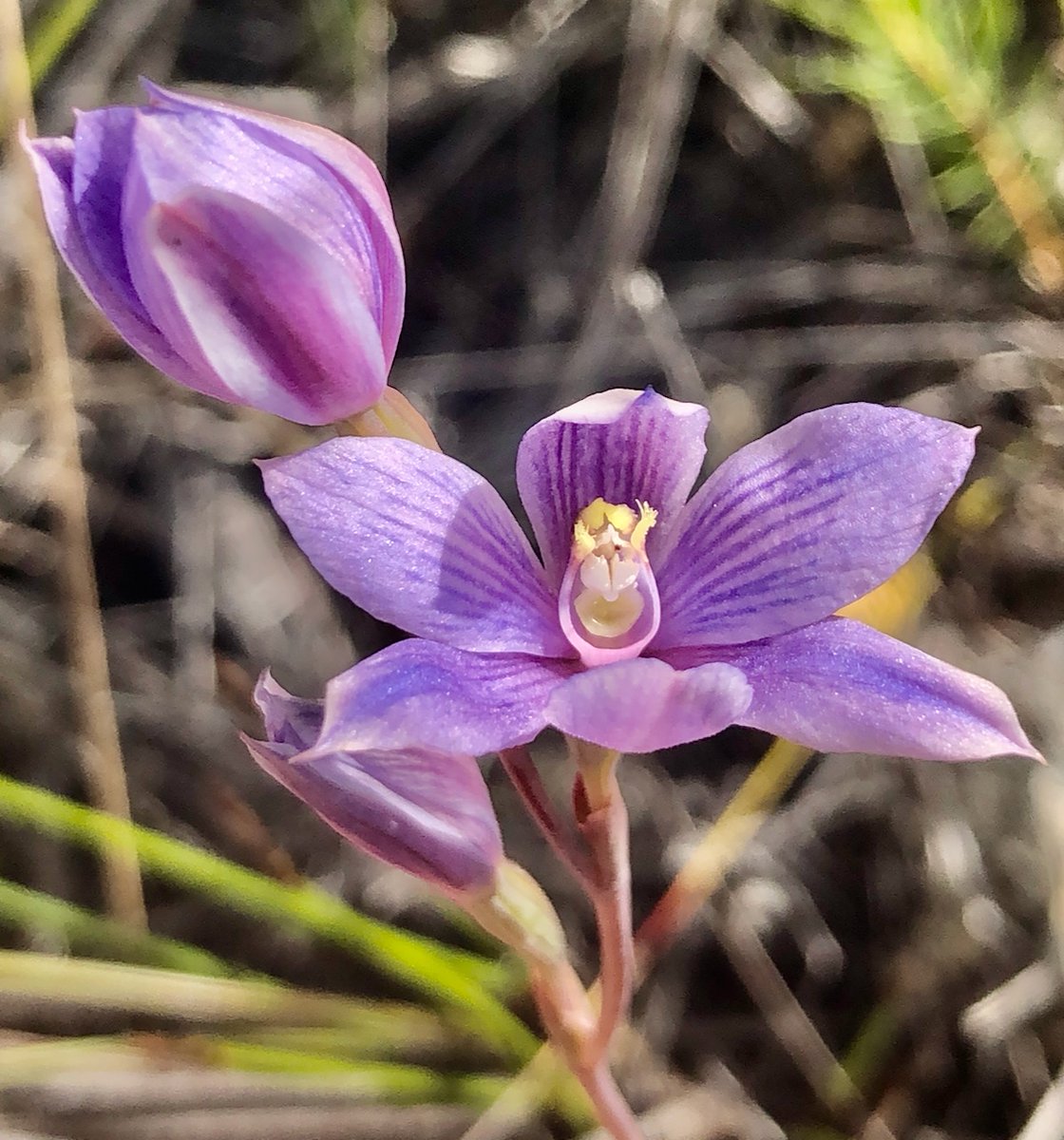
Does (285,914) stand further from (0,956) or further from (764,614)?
(764,614)

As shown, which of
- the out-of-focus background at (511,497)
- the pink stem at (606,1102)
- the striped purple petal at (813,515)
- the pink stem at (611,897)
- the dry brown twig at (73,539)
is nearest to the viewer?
the striped purple petal at (813,515)

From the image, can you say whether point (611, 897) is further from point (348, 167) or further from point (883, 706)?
point (348, 167)

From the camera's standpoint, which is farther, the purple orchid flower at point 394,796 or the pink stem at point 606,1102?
the pink stem at point 606,1102

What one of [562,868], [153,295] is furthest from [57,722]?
[153,295]

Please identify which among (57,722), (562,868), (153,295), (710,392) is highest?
(153,295)

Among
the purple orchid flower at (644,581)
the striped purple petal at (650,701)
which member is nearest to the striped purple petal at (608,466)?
the purple orchid flower at (644,581)

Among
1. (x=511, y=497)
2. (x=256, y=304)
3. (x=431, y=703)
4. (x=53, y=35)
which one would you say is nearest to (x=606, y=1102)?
(x=431, y=703)

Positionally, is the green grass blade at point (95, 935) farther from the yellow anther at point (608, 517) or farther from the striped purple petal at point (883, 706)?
the striped purple petal at point (883, 706)
